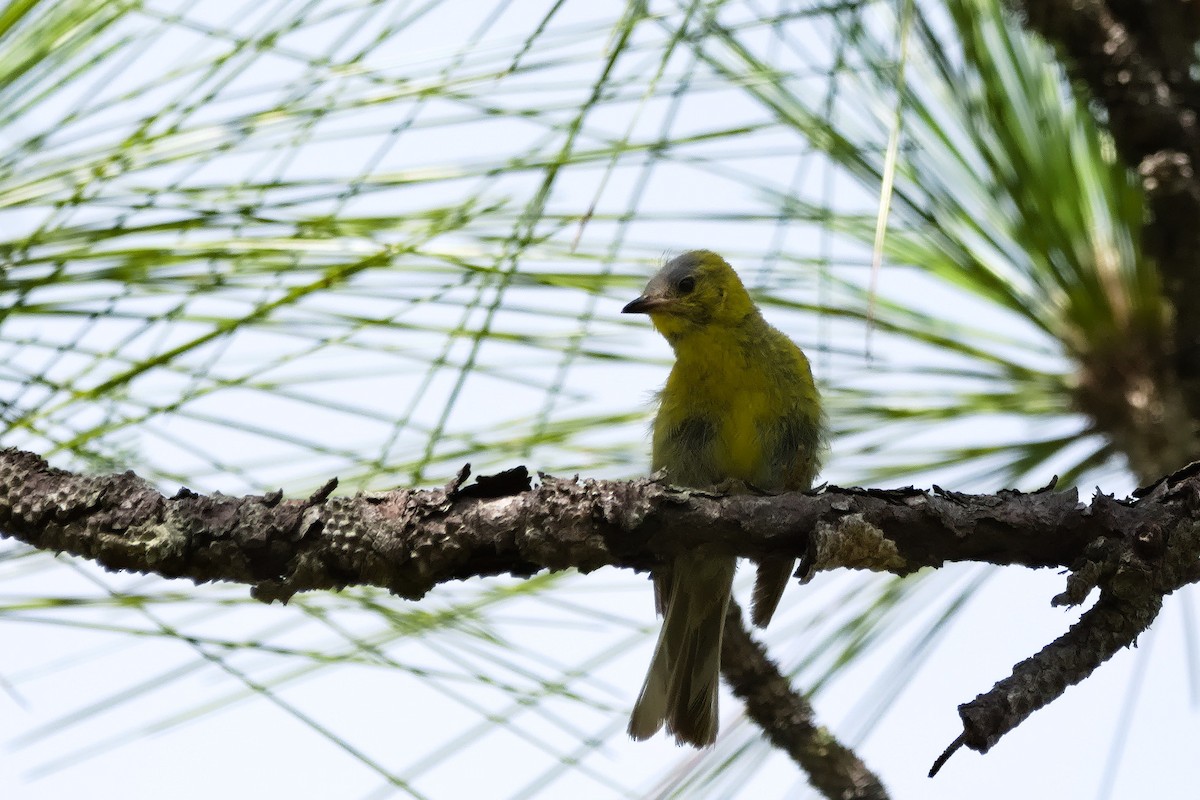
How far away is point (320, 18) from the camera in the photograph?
257cm

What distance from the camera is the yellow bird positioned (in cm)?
327

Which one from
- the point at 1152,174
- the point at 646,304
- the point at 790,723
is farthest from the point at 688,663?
the point at 1152,174

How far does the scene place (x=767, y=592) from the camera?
116 inches

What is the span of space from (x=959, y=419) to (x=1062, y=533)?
1.44 meters

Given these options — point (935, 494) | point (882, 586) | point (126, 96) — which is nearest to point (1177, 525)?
point (935, 494)

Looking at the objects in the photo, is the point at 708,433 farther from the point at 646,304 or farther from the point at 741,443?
the point at 646,304

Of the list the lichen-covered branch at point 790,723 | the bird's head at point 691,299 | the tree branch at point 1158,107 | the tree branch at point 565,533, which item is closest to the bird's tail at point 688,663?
the lichen-covered branch at point 790,723

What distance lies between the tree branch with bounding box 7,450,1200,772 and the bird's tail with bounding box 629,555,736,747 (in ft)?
3.25

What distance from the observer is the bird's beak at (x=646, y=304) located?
357 centimetres

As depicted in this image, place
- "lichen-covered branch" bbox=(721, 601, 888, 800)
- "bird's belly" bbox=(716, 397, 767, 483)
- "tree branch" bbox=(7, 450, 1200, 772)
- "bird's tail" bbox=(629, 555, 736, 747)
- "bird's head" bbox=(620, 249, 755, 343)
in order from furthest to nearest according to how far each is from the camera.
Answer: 1. "bird's head" bbox=(620, 249, 755, 343)
2. "bird's belly" bbox=(716, 397, 767, 483)
3. "bird's tail" bbox=(629, 555, 736, 747)
4. "lichen-covered branch" bbox=(721, 601, 888, 800)
5. "tree branch" bbox=(7, 450, 1200, 772)

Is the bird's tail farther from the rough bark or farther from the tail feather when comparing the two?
the rough bark

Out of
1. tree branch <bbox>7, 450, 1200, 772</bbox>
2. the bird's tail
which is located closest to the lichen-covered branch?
the bird's tail

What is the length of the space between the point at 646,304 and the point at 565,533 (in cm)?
167

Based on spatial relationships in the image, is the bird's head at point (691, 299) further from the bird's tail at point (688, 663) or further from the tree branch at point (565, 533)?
the tree branch at point (565, 533)
